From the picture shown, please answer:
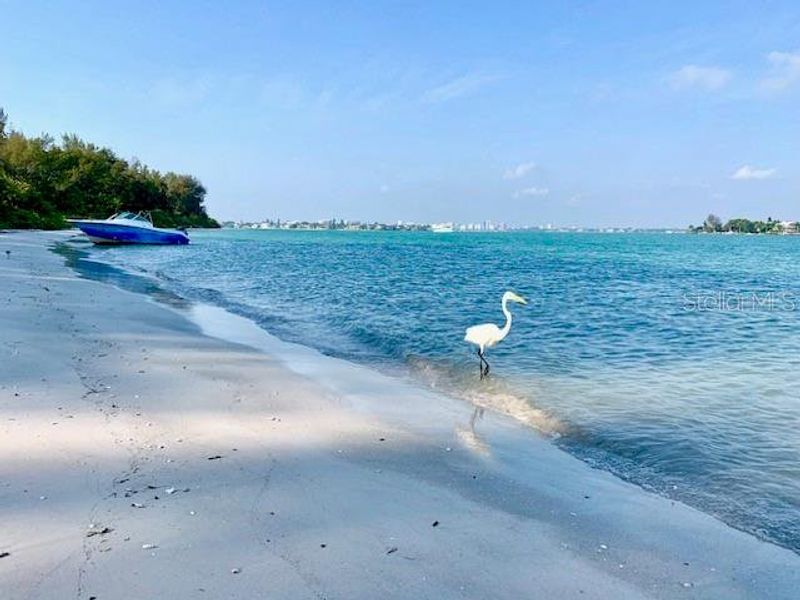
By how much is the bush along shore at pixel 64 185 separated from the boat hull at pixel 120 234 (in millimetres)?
10033

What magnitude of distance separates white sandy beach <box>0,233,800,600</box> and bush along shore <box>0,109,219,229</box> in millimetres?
56467

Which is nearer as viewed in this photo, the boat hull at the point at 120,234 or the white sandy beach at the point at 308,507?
the white sandy beach at the point at 308,507

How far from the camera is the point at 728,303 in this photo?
22.8 meters

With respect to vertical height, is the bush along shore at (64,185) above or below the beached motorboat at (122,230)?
above

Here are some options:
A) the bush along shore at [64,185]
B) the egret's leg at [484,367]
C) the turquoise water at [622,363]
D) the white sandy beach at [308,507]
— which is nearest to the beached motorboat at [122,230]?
the bush along shore at [64,185]

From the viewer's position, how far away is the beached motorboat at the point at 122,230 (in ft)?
156

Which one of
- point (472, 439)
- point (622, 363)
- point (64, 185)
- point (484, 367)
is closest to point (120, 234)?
point (64, 185)

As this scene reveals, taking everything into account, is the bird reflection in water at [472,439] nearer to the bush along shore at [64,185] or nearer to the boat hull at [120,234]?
the boat hull at [120,234]

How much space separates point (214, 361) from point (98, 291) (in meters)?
10.4

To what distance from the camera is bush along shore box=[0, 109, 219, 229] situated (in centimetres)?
5712

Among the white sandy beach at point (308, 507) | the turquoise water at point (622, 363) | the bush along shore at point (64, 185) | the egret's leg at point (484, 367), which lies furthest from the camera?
the bush along shore at point (64, 185)

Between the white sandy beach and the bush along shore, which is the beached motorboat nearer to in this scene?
the bush along shore

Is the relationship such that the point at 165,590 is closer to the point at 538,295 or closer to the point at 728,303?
the point at 538,295

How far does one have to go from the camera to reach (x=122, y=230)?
164 feet
